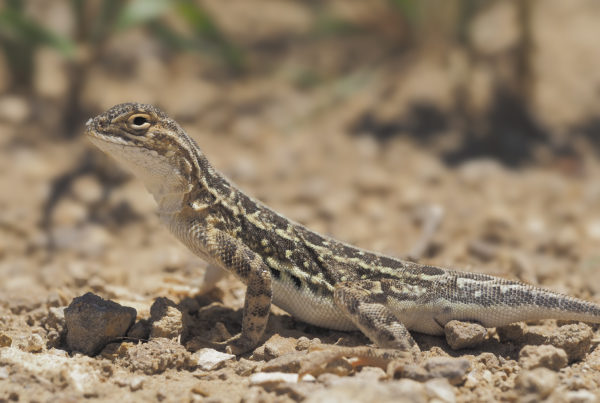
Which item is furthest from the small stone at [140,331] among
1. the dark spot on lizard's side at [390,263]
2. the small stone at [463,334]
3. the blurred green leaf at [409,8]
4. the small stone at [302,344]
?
the blurred green leaf at [409,8]

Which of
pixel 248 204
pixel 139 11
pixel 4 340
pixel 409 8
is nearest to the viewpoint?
pixel 4 340

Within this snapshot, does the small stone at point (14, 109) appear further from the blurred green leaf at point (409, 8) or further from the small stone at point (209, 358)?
the small stone at point (209, 358)

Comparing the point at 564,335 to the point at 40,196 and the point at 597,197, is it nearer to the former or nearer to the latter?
the point at 597,197

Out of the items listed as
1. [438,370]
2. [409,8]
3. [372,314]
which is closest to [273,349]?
[372,314]

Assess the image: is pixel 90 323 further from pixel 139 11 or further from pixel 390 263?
pixel 139 11

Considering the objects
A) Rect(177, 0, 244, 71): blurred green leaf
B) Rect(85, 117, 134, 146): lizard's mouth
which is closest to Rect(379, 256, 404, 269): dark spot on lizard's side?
Rect(85, 117, 134, 146): lizard's mouth

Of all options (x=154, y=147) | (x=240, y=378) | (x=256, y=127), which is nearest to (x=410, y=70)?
(x=256, y=127)

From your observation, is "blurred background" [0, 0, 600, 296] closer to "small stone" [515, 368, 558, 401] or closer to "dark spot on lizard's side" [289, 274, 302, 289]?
"dark spot on lizard's side" [289, 274, 302, 289]
